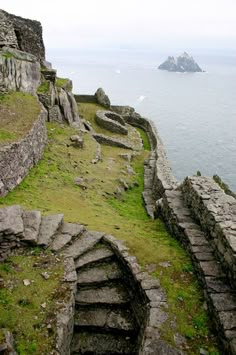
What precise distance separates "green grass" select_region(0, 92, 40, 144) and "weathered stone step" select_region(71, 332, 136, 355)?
9884 millimetres

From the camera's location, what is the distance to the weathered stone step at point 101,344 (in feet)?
31.7

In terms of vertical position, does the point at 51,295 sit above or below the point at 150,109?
above

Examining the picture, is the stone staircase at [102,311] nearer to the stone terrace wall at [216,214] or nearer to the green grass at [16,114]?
the stone terrace wall at [216,214]

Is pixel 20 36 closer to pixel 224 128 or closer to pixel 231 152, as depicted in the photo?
pixel 231 152

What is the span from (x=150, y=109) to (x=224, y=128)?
2763cm

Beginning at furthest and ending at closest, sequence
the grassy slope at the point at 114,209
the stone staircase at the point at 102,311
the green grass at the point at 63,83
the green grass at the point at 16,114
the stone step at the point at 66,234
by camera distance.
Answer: the green grass at the point at 63,83, the green grass at the point at 16,114, the stone step at the point at 66,234, the stone staircase at the point at 102,311, the grassy slope at the point at 114,209

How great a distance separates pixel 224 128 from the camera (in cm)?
8438

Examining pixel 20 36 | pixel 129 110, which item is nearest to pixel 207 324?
pixel 20 36

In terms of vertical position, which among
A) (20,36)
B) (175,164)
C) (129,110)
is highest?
(20,36)

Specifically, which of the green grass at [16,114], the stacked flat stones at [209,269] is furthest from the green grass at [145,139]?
the stacked flat stones at [209,269]

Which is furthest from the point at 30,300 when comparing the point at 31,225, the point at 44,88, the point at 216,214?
the point at 44,88

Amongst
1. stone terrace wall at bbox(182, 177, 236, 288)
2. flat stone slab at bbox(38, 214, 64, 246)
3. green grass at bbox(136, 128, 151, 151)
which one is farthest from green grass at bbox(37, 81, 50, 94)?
flat stone slab at bbox(38, 214, 64, 246)

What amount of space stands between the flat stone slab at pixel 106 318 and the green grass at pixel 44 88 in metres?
21.4

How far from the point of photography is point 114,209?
688 inches
